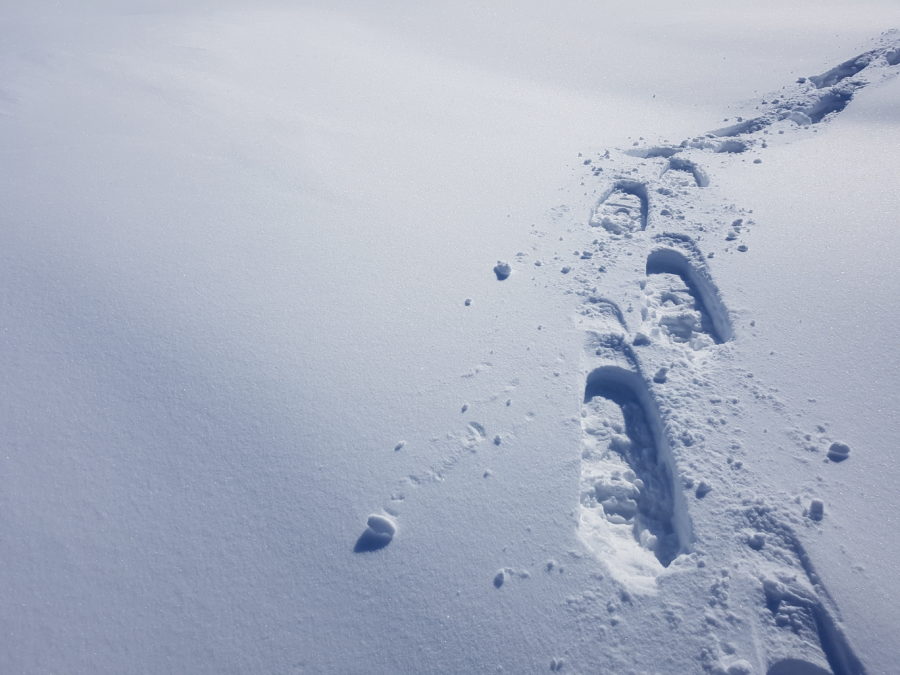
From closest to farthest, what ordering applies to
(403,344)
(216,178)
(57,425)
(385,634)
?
(385,634) < (57,425) < (403,344) < (216,178)

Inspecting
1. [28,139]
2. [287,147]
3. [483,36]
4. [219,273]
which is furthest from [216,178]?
[483,36]

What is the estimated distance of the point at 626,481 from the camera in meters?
2.44

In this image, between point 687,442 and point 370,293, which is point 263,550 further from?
point 687,442

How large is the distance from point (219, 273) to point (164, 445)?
1.23 metres

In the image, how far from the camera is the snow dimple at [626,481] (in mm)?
2186

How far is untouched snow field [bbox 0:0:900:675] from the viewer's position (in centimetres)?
189

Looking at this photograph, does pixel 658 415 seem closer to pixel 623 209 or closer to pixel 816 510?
pixel 816 510

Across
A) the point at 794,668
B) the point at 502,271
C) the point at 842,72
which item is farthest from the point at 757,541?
the point at 842,72

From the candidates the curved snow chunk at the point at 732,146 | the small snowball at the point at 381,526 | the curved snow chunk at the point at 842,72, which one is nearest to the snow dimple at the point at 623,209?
the curved snow chunk at the point at 732,146

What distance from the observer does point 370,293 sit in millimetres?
3160

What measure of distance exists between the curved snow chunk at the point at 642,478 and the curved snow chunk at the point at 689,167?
2303 millimetres

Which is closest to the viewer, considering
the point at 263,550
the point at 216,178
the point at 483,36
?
the point at 263,550

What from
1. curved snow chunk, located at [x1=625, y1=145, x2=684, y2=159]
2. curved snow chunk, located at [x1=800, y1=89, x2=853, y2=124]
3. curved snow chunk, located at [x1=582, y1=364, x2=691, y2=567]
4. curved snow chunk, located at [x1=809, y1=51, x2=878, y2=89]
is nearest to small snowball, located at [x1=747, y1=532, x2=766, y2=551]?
curved snow chunk, located at [x1=582, y1=364, x2=691, y2=567]

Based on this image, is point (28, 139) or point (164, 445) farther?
point (28, 139)
